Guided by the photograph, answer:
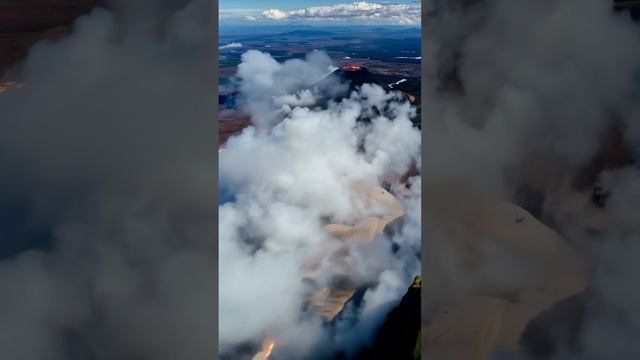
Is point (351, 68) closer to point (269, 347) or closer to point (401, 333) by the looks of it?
point (401, 333)

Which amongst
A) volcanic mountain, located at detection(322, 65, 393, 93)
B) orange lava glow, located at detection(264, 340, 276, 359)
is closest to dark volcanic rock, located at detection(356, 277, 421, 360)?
orange lava glow, located at detection(264, 340, 276, 359)

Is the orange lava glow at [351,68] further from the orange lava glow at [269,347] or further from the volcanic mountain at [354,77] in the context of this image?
the orange lava glow at [269,347]

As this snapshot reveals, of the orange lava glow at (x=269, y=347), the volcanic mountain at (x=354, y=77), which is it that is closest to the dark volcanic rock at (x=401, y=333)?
the orange lava glow at (x=269, y=347)

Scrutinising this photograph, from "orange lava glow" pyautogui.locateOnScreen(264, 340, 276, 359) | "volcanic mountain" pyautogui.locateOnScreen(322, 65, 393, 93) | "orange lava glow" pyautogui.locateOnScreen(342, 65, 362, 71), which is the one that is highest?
"orange lava glow" pyautogui.locateOnScreen(342, 65, 362, 71)

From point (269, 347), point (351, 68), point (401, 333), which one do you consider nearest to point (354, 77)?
point (351, 68)

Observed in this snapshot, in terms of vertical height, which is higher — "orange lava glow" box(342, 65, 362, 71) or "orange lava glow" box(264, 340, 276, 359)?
"orange lava glow" box(342, 65, 362, 71)

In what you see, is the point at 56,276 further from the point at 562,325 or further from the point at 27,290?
the point at 562,325

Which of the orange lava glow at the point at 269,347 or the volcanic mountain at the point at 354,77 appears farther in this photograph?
the volcanic mountain at the point at 354,77

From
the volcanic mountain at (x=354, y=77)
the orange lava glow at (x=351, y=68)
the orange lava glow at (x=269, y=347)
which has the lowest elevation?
the orange lava glow at (x=269, y=347)

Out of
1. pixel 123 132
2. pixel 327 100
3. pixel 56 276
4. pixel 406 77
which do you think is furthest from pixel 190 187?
pixel 406 77

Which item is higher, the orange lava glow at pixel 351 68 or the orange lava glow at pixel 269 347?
the orange lava glow at pixel 351 68

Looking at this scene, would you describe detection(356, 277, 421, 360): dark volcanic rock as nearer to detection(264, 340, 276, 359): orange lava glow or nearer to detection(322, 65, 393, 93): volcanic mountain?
detection(264, 340, 276, 359): orange lava glow
